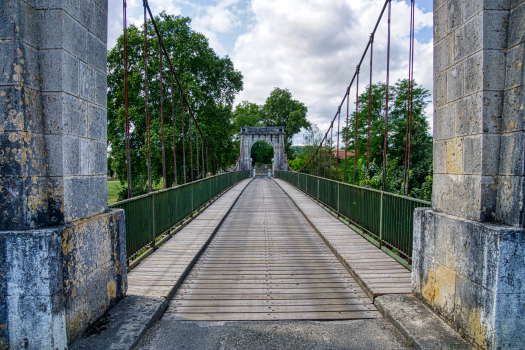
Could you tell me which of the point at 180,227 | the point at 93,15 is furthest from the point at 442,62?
the point at 180,227

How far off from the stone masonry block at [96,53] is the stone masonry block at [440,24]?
2.75m

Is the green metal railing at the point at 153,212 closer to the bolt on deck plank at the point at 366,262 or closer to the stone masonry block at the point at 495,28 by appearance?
the bolt on deck plank at the point at 366,262

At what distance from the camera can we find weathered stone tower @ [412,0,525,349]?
75.6 inches

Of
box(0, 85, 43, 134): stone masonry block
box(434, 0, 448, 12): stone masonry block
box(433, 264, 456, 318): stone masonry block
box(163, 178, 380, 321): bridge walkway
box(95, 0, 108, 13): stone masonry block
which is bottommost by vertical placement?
box(163, 178, 380, 321): bridge walkway

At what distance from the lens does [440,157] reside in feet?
8.69

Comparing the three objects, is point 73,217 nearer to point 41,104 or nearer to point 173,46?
point 41,104

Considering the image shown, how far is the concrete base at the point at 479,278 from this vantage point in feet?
6.27

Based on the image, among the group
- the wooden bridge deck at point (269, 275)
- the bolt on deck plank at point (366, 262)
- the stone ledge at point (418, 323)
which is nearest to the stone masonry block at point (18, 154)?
the wooden bridge deck at point (269, 275)

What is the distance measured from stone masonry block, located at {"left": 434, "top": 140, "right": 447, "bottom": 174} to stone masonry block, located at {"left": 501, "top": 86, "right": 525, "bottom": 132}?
0.50m

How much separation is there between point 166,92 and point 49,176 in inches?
677

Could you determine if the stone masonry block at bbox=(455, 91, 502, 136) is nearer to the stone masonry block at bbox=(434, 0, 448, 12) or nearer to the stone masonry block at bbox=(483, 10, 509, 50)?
the stone masonry block at bbox=(483, 10, 509, 50)

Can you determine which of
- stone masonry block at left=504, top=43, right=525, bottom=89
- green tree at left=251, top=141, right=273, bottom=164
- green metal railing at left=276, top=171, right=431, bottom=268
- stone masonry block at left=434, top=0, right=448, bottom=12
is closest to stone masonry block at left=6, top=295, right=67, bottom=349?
stone masonry block at left=504, top=43, right=525, bottom=89

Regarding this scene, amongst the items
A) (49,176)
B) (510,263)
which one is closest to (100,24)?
(49,176)

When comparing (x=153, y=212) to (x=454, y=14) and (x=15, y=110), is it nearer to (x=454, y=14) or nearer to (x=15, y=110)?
(x=15, y=110)
